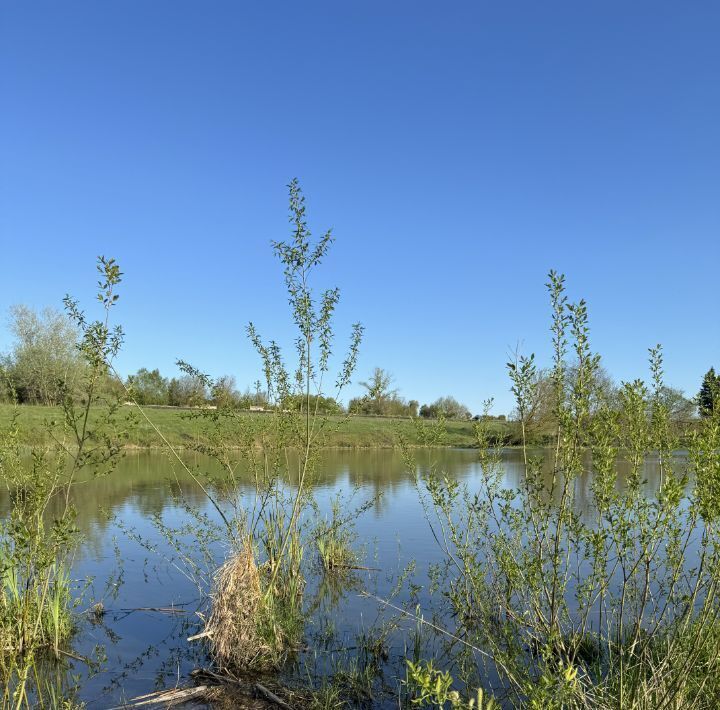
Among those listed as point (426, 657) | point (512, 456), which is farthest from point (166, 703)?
point (512, 456)

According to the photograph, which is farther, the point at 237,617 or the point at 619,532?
the point at 237,617

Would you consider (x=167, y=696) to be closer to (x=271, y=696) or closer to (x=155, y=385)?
(x=271, y=696)

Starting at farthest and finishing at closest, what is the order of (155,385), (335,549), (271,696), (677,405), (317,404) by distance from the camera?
(155,385) < (335,549) < (317,404) < (677,405) < (271,696)

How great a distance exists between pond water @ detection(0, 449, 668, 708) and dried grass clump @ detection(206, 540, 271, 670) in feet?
1.49

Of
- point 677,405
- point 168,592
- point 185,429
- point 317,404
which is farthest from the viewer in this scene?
point 185,429

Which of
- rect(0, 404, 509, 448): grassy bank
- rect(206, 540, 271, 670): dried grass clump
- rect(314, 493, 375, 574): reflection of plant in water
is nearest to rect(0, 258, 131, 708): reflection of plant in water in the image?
rect(206, 540, 271, 670): dried grass clump

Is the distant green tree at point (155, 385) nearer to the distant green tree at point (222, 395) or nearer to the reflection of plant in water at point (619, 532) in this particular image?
the distant green tree at point (222, 395)

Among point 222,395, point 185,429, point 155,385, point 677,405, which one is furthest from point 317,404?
point 155,385

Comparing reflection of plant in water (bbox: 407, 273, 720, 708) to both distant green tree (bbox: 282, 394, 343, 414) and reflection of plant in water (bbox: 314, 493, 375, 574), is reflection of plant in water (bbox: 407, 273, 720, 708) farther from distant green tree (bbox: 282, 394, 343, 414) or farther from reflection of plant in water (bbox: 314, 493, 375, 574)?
reflection of plant in water (bbox: 314, 493, 375, 574)

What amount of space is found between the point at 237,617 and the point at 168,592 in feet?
11.8

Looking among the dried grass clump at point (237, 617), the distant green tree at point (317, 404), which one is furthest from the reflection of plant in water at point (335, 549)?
the dried grass clump at point (237, 617)

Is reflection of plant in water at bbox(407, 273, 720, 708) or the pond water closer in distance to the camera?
reflection of plant in water at bbox(407, 273, 720, 708)

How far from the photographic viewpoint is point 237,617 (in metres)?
6.61

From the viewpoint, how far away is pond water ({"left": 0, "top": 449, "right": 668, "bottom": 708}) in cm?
665
